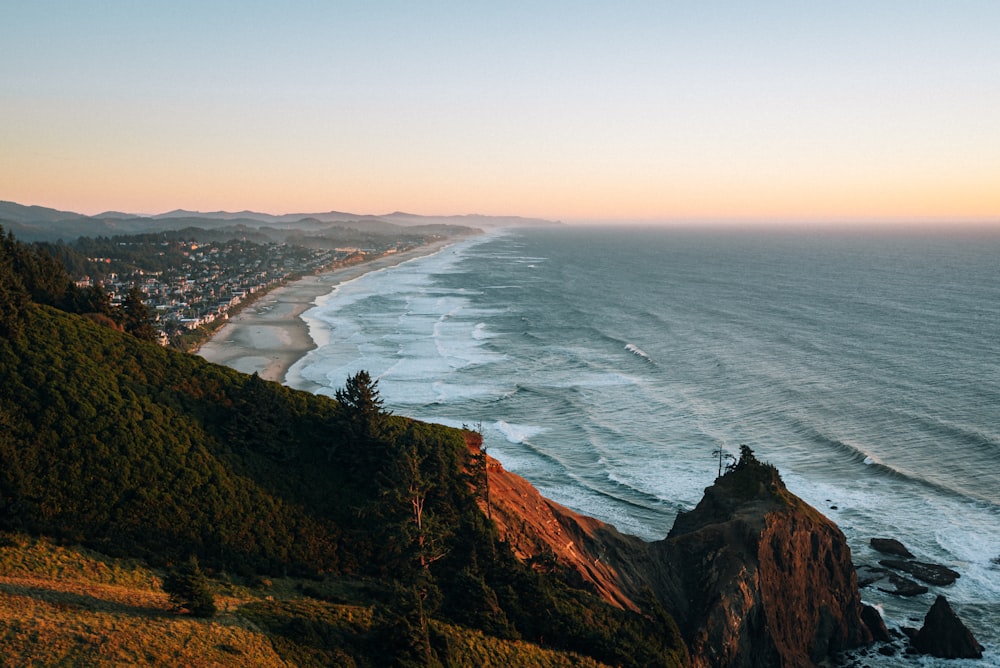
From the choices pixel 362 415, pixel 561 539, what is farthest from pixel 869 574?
pixel 362 415

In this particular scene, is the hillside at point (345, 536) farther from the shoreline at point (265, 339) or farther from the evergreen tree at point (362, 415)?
the shoreline at point (265, 339)

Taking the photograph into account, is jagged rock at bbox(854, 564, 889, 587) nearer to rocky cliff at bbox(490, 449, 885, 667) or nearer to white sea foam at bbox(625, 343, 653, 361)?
rocky cliff at bbox(490, 449, 885, 667)

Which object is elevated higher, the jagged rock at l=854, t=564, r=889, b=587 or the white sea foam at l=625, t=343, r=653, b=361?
the white sea foam at l=625, t=343, r=653, b=361

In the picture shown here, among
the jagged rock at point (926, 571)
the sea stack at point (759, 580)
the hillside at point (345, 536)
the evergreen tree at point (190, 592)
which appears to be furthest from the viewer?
the jagged rock at point (926, 571)

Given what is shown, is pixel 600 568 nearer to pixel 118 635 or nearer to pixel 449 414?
pixel 118 635

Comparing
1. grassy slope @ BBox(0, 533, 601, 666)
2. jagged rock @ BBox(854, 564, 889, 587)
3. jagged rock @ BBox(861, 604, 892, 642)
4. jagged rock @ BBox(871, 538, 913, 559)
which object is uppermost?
grassy slope @ BBox(0, 533, 601, 666)

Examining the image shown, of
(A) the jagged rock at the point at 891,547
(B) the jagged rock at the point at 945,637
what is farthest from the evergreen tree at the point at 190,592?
(A) the jagged rock at the point at 891,547

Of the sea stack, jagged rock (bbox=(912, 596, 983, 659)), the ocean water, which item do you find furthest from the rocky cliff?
the ocean water
